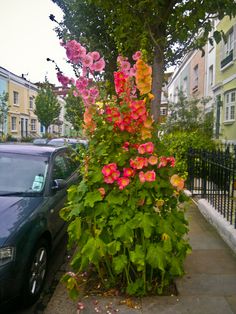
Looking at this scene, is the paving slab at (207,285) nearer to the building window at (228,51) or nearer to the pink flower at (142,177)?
the pink flower at (142,177)

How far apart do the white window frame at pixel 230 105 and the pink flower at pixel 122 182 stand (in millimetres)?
12519

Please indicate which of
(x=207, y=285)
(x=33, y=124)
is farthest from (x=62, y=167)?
(x=33, y=124)

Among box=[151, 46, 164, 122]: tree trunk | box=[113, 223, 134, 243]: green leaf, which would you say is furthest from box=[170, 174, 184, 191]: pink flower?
box=[151, 46, 164, 122]: tree trunk

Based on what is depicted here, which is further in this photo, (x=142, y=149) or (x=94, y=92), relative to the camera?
(x=94, y=92)

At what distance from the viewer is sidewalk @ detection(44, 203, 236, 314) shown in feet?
11.2

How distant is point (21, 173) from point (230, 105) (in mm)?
12690

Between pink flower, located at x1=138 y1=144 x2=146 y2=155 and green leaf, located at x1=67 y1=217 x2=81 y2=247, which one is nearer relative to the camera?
pink flower, located at x1=138 y1=144 x2=146 y2=155

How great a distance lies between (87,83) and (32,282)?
217 cm

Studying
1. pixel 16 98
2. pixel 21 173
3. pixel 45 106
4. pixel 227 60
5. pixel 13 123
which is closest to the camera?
pixel 21 173

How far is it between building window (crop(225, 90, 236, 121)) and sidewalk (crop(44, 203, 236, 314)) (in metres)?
11.7

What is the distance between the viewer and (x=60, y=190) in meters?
5.18

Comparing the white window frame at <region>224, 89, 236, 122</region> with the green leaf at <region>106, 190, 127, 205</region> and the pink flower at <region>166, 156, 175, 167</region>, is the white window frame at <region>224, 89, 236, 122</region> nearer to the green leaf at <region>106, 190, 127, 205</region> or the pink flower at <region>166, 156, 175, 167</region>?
the pink flower at <region>166, 156, 175, 167</region>

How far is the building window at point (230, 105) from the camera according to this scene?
50.6 feet

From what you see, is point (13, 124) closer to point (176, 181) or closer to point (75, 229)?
point (75, 229)
